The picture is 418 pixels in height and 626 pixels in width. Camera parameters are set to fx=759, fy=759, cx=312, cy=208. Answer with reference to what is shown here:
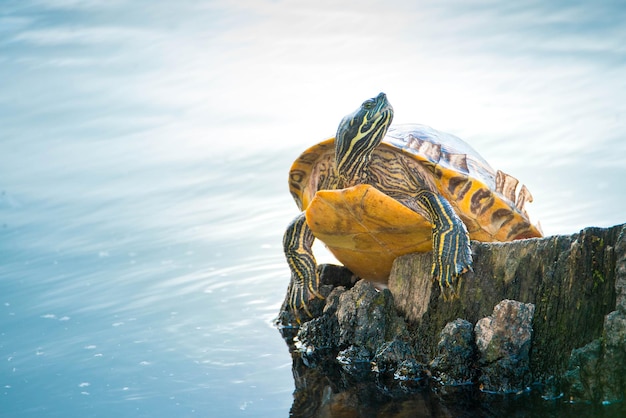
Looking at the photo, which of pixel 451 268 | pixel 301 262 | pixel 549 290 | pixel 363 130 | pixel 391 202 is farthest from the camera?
pixel 301 262

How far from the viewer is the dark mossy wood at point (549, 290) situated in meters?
3.25

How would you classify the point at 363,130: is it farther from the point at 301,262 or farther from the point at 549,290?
the point at 549,290

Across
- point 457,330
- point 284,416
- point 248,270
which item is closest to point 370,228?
point 457,330

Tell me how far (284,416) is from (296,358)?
1.00 meters

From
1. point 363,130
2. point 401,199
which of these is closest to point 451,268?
point 401,199

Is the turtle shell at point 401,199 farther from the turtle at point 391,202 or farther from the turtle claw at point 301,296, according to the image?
the turtle claw at point 301,296

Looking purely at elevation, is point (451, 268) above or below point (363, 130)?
below

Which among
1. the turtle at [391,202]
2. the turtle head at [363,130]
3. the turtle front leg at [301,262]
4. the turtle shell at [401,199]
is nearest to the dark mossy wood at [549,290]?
the turtle at [391,202]

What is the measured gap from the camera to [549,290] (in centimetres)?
348

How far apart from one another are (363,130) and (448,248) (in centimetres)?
84

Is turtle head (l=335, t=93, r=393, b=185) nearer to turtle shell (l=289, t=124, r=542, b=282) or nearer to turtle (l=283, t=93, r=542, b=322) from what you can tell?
turtle (l=283, t=93, r=542, b=322)

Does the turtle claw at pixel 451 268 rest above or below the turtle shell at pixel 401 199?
below

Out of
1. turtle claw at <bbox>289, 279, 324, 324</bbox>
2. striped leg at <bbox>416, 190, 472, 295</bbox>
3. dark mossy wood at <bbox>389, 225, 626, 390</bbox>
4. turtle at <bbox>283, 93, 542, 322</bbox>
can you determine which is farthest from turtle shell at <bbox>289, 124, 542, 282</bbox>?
dark mossy wood at <bbox>389, 225, 626, 390</bbox>

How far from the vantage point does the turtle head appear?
4266 mm
